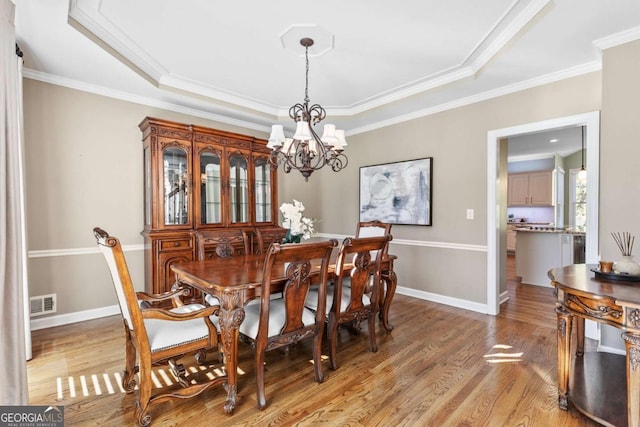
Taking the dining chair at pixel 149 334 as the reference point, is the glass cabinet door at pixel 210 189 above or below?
above

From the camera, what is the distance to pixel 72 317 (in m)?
3.29

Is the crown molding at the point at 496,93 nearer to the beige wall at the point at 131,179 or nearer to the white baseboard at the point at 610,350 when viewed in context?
the beige wall at the point at 131,179

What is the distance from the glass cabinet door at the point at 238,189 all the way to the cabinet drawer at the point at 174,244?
67cm

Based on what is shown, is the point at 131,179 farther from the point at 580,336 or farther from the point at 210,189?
the point at 580,336

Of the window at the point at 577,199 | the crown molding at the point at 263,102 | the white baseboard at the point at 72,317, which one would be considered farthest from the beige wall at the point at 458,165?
the window at the point at 577,199

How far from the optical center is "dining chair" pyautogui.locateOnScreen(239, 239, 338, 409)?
1.87m

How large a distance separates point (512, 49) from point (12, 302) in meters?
3.79

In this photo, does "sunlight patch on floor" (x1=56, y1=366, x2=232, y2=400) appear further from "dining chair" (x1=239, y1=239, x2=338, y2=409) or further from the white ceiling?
the white ceiling

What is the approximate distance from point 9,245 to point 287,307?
1.41 metres

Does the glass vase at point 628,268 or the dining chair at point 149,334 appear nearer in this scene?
the dining chair at point 149,334

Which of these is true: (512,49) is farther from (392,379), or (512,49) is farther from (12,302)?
(12,302)

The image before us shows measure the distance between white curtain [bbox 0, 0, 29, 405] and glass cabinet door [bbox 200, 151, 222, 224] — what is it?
234cm

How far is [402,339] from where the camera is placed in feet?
9.51

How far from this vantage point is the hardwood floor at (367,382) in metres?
1.82
